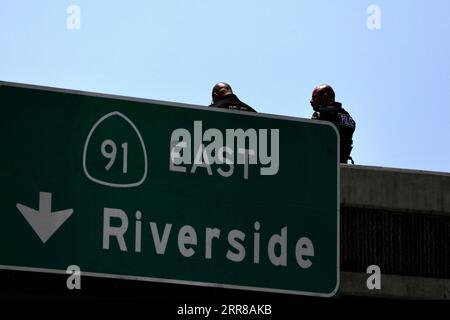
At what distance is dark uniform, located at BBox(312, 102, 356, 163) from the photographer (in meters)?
14.8

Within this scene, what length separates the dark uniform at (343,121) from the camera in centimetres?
1484

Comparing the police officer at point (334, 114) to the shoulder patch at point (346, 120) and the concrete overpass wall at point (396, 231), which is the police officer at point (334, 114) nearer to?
the shoulder patch at point (346, 120)

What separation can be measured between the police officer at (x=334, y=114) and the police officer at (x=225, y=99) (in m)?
0.91

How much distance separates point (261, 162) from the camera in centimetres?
→ 1183

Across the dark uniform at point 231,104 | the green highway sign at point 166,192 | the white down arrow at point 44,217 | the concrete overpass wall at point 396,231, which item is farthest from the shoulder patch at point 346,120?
the white down arrow at point 44,217

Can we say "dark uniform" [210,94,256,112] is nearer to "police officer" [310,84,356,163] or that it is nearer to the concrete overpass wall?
"police officer" [310,84,356,163]

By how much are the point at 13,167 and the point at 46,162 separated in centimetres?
30

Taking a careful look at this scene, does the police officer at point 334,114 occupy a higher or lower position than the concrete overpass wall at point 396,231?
higher

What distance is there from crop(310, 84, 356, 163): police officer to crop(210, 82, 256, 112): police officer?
2.99 ft

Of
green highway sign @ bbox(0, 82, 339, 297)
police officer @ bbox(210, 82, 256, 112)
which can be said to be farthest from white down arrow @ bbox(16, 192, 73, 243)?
police officer @ bbox(210, 82, 256, 112)

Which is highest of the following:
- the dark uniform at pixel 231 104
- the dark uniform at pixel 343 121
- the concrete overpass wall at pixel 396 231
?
the dark uniform at pixel 231 104

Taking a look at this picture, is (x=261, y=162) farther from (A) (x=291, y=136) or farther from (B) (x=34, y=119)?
(B) (x=34, y=119)

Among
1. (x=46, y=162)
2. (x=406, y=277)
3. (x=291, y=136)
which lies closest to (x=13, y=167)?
(x=46, y=162)

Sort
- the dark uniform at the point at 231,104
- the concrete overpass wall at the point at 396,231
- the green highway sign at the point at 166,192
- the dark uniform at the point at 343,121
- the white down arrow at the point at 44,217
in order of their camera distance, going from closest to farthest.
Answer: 1. the white down arrow at the point at 44,217
2. the green highway sign at the point at 166,192
3. the concrete overpass wall at the point at 396,231
4. the dark uniform at the point at 231,104
5. the dark uniform at the point at 343,121
